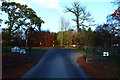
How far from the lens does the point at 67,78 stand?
7934 mm

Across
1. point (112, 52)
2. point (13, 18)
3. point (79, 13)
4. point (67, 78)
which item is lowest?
point (67, 78)

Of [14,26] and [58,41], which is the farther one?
[58,41]

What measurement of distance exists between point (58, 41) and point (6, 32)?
144 feet

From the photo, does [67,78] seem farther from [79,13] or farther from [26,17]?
[79,13]

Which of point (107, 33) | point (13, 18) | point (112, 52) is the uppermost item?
point (13, 18)

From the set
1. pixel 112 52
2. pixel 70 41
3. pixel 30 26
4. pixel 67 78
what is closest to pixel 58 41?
→ pixel 70 41

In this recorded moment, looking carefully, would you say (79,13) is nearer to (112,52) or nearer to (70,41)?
(112,52)

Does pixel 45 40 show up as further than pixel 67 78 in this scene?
Yes

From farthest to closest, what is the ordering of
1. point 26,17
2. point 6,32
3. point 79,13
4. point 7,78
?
1. point 79,13
2. point 26,17
3. point 6,32
4. point 7,78

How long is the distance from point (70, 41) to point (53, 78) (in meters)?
53.3

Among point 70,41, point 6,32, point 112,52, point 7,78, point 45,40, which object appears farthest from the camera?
point 70,41

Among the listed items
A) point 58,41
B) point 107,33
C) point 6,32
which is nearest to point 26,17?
point 6,32

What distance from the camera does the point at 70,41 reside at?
60.9 metres

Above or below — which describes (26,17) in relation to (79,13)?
below
